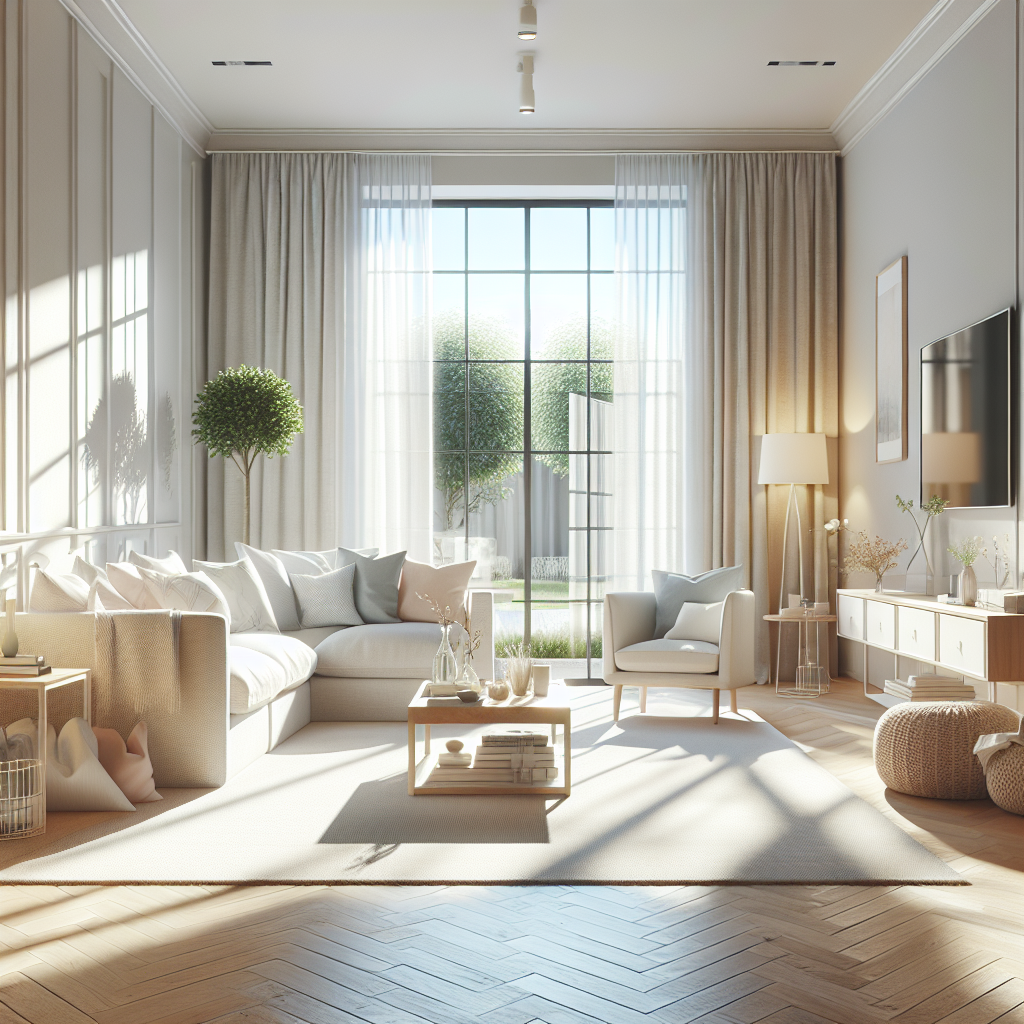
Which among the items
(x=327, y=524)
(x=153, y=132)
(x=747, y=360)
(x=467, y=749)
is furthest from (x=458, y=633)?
(x=153, y=132)

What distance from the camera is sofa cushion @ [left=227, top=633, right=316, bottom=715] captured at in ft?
12.6

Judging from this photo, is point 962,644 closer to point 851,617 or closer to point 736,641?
point 736,641

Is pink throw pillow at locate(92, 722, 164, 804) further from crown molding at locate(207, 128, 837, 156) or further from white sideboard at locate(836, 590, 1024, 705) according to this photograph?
crown molding at locate(207, 128, 837, 156)

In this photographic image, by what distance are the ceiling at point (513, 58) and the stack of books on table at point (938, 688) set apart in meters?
3.30

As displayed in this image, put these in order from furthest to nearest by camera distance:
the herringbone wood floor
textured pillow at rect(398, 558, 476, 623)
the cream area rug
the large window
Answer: the large window, textured pillow at rect(398, 558, 476, 623), the cream area rug, the herringbone wood floor

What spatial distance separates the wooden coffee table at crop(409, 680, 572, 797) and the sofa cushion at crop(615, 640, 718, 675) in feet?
4.14

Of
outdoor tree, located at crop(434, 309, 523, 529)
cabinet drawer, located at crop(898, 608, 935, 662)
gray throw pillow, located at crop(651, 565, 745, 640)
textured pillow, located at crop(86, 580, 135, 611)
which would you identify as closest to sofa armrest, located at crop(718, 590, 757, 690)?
gray throw pillow, located at crop(651, 565, 745, 640)

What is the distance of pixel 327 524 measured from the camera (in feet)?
21.3

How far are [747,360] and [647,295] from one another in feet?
2.62

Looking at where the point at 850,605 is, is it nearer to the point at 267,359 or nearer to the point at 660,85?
the point at 660,85

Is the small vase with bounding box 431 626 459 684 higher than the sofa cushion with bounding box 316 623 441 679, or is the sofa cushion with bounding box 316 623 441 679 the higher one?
the small vase with bounding box 431 626 459 684

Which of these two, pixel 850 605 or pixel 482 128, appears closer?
pixel 850 605

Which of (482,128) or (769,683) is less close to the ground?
(482,128)

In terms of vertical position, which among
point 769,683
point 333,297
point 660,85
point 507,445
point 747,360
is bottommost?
point 769,683
